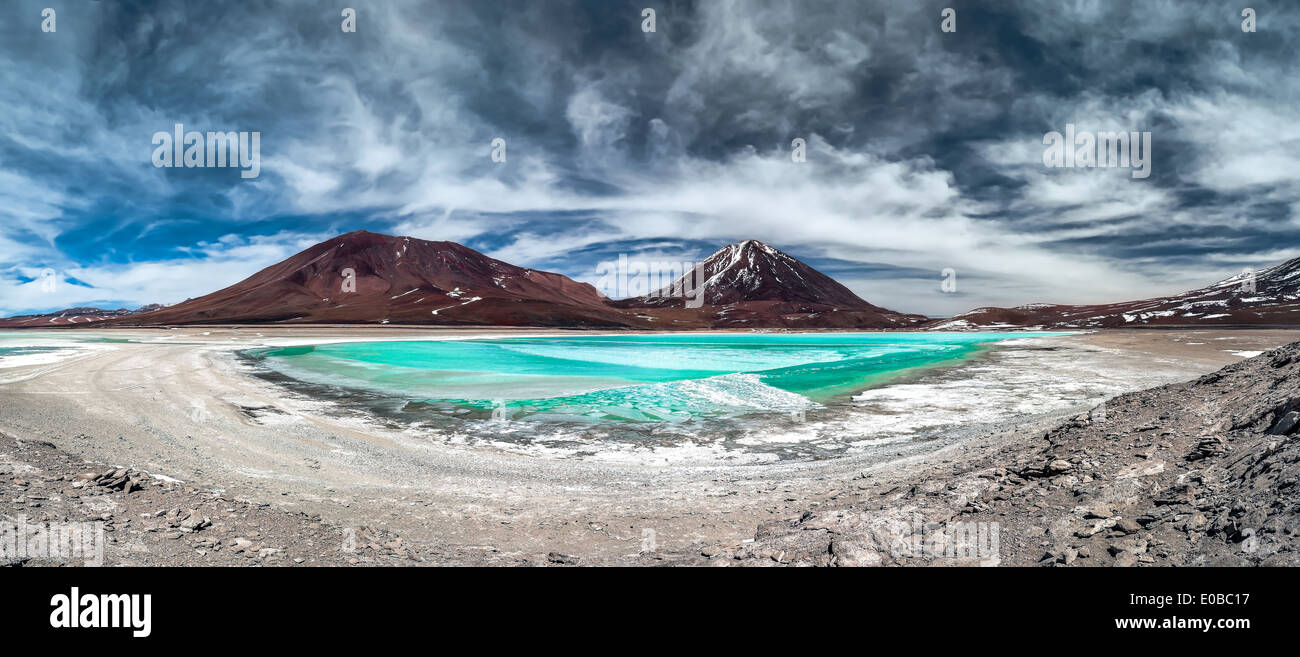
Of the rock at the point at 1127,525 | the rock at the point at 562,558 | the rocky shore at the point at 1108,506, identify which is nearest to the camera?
the rocky shore at the point at 1108,506

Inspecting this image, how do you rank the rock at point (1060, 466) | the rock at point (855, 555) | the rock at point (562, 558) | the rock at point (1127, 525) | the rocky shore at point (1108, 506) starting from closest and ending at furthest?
1. the rocky shore at point (1108, 506)
2. the rock at point (1127, 525)
3. the rock at point (855, 555)
4. the rock at point (562, 558)
5. the rock at point (1060, 466)

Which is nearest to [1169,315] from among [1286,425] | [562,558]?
[1286,425]

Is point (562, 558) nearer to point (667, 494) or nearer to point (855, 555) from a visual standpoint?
point (667, 494)

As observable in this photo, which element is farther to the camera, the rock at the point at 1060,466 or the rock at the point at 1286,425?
the rock at the point at 1060,466

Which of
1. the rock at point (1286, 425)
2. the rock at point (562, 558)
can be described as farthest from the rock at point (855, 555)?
the rock at point (1286, 425)

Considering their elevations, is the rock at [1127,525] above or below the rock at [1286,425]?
below

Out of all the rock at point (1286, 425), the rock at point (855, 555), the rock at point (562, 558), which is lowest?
the rock at point (562, 558)

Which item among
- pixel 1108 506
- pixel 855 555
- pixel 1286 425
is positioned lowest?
pixel 855 555

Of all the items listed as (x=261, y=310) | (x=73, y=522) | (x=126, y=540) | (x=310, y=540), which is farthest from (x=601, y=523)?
(x=261, y=310)

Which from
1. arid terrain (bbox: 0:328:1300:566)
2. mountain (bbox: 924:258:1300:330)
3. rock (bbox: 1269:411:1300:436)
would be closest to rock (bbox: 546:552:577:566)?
arid terrain (bbox: 0:328:1300:566)

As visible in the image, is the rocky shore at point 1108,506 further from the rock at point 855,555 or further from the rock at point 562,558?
the rock at point 562,558

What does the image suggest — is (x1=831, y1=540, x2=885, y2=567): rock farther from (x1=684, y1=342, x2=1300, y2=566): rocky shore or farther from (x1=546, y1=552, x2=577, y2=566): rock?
(x1=546, y1=552, x2=577, y2=566): rock

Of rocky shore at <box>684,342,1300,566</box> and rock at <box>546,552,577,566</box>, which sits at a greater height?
rocky shore at <box>684,342,1300,566</box>
